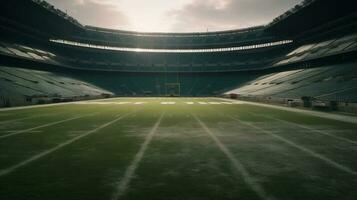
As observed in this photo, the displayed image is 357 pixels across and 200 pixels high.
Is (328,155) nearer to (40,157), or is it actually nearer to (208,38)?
(40,157)

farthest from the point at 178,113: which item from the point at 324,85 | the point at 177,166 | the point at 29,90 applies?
the point at 29,90

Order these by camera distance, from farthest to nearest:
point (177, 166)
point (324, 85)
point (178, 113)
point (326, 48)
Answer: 1. point (326, 48)
2. point (324, 85)
3. point (178, 113)
4. point (177, 166)

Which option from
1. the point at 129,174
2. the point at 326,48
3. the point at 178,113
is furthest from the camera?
the point at 326,48

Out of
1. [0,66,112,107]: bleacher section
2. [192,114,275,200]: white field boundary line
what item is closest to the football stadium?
[192,114,275,200]: white field boundary line

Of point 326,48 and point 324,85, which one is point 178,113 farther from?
point 326,48

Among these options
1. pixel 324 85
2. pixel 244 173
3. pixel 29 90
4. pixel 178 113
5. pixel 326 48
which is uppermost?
pixel 326 48

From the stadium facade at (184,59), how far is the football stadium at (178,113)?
0.28 m

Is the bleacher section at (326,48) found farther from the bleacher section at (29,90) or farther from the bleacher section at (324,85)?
the bleacher section at (29,90)

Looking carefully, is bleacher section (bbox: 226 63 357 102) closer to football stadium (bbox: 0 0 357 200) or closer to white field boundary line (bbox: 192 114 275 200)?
football stadium (bbox: 0 0 357 200)

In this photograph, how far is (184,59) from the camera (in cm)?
7588

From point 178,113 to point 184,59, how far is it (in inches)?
2239

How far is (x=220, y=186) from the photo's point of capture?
16.6 ft

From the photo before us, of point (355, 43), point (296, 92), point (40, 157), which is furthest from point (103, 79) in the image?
point (40, 157)

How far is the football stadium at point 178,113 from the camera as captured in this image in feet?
17.4
